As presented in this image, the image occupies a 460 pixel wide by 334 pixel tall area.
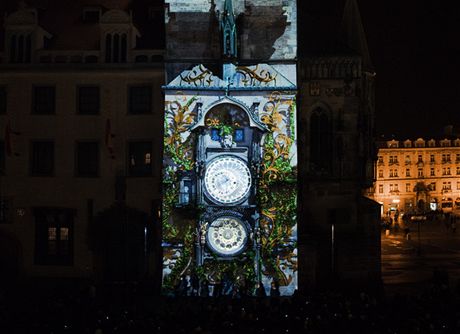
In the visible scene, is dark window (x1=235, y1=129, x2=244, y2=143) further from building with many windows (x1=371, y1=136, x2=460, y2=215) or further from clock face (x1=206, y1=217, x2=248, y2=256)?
building with many windows (x1=371, y1=136, x2=460, y2=215)

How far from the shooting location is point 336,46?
3644cm

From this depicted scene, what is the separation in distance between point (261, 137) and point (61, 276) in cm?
1375

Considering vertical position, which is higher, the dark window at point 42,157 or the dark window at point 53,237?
the dark window at point 42,157

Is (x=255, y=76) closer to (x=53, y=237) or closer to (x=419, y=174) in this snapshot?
(x=53, y=237)

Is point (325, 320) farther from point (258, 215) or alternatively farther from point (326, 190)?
point (326, 190)

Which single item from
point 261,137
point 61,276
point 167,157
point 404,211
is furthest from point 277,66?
point 404,211

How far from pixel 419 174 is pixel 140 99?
82.3 m

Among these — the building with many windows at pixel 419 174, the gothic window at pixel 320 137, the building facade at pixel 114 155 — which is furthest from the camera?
→ the building with many windows at pixel 419 174

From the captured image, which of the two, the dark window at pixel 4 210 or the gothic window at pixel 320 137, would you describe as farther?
the gothic window at pixel 320 137

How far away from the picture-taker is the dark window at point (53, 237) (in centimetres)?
3406

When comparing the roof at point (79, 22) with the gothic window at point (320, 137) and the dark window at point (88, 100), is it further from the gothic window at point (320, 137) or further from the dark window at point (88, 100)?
the gothic window at point (320, 137)

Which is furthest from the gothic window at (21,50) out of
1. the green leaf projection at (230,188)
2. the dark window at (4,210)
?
the green leaf projection at (230,188)

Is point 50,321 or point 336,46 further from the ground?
point 336,46

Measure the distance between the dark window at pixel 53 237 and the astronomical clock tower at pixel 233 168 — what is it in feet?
27.3
